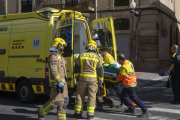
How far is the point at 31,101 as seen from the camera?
7500mm

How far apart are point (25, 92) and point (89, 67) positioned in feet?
8.60

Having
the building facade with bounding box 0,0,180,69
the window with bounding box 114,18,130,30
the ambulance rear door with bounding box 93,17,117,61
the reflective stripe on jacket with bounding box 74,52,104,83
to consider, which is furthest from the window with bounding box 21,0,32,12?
the reflective stripe on jacket with bounding box 74,52,104,83

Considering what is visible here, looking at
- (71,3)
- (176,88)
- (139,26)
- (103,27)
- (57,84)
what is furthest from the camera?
(71,3)

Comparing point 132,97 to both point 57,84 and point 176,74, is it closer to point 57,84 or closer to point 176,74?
point 57,84

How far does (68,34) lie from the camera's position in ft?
22.4

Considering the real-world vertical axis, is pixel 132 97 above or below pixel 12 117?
above

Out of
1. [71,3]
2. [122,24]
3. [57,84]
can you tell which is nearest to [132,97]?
[57,84]

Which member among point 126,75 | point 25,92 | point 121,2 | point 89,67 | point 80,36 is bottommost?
point 25,92

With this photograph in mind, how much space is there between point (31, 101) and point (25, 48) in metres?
1.55

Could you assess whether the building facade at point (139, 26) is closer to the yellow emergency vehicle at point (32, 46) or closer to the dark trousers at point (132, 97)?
the yellow emergency vehicle at point (32, 46)

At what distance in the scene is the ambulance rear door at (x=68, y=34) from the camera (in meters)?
6.70

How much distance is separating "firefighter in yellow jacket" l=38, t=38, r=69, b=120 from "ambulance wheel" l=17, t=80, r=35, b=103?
2.09 meters

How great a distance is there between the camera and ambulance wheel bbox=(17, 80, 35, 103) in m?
7.42

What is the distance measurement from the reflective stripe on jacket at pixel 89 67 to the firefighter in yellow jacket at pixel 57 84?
58 cm
